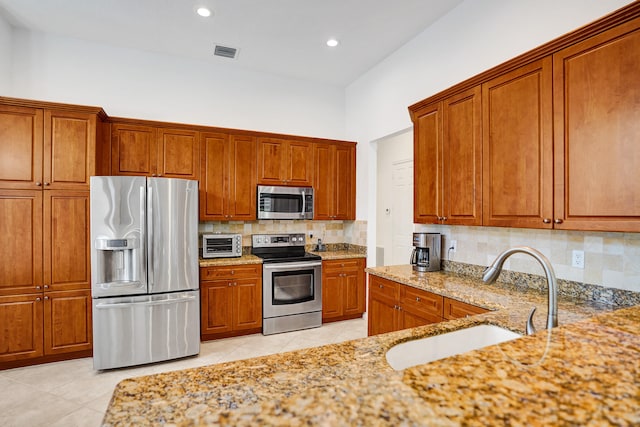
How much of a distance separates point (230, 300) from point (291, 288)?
28.0 inches

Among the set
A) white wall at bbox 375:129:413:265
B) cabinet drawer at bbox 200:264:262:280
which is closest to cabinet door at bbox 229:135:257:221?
cabinet drawer at bbox 200:264:262:280

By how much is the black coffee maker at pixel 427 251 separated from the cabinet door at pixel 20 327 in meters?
3.44

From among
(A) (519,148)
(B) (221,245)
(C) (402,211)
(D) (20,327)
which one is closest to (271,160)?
(B) (221,245)

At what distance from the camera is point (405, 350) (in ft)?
3.97

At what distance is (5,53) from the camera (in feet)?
10.6

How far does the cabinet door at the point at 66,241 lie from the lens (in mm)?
2986

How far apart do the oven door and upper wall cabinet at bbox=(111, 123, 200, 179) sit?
1455mm

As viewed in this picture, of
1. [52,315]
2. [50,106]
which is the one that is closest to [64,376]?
[52,315]

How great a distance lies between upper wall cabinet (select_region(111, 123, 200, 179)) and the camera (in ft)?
11.3

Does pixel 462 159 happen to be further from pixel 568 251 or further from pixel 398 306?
pixel 398 306

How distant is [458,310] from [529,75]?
5.03 feet

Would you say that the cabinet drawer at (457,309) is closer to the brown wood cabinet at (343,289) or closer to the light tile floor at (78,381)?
the light tile floor at (78,381)

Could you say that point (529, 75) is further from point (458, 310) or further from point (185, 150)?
point (185, 150)

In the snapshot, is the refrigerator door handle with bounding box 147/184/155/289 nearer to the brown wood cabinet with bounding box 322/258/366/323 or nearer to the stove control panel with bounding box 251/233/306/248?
the stove control panel with bounding box 251/233/306/248
